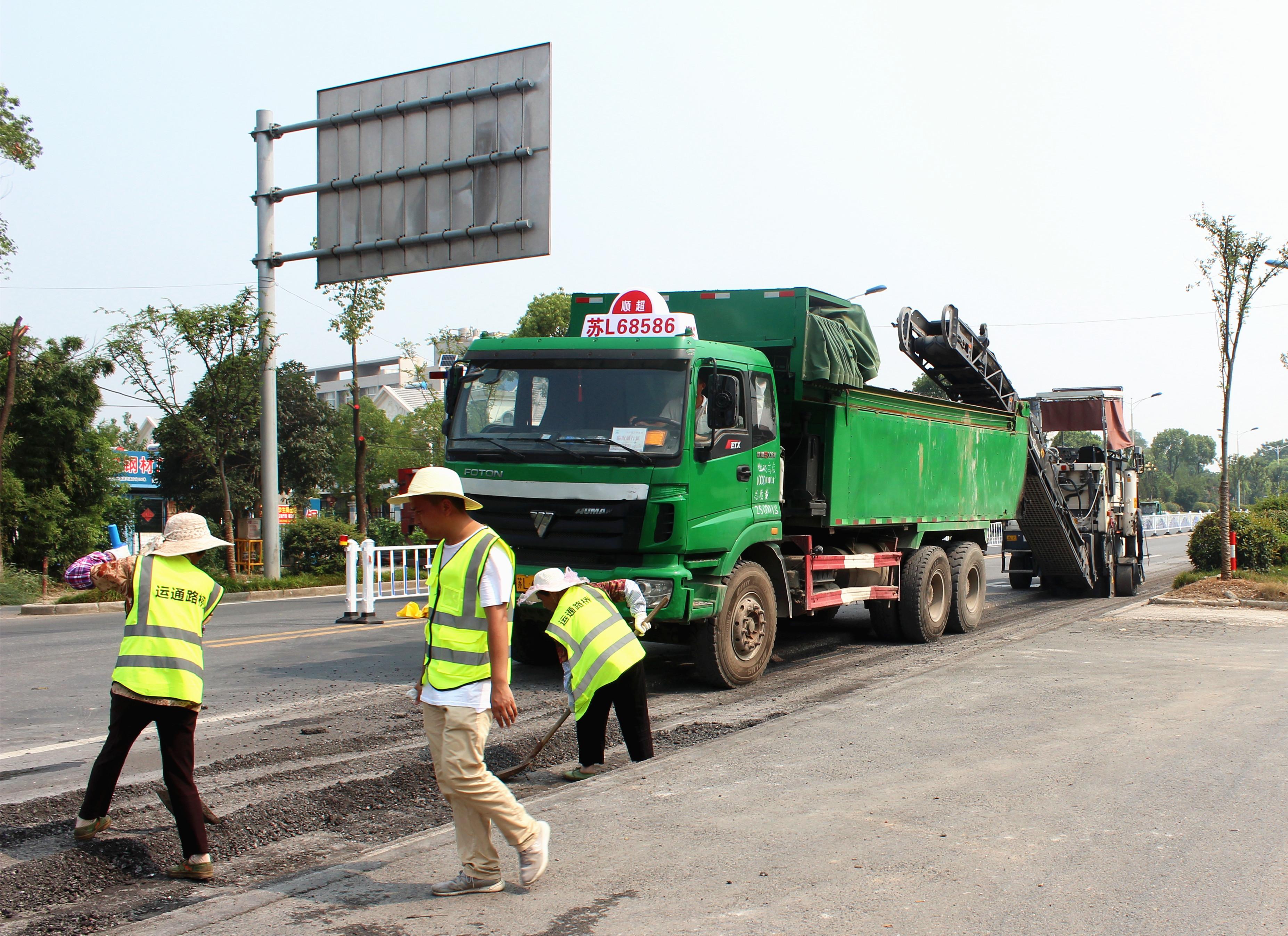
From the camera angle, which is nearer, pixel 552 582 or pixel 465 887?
pixel 465 887

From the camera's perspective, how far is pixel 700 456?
26.9ft

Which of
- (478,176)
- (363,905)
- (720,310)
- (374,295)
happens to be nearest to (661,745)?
(363,905)

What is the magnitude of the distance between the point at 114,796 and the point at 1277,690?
8044 millimetres

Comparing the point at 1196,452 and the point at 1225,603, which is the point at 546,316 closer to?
the point at 1225,603

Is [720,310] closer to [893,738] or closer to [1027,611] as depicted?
[893,738]

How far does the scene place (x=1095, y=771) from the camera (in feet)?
19.0

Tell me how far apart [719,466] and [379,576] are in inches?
361

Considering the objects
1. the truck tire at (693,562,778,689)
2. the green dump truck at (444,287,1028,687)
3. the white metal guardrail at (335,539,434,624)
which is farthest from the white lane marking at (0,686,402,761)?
the white metal guardrail at (335,539,434,624)

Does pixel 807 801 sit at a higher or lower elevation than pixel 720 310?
lower

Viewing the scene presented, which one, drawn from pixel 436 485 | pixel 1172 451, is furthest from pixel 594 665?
pixel 1172 451

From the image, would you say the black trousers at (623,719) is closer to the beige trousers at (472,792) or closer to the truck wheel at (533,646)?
the beige trousers at (472,792)

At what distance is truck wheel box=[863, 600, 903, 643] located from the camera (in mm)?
11836

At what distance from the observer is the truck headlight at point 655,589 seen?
793 cm

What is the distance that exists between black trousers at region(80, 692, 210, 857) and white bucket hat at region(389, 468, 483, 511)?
1409 millimetres
